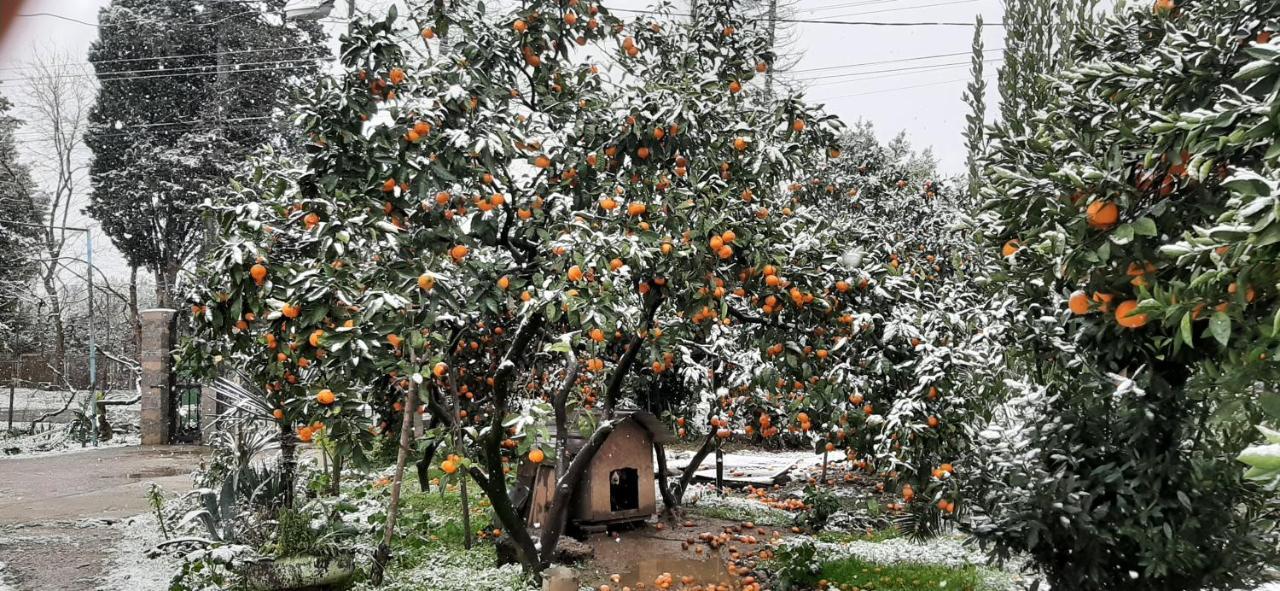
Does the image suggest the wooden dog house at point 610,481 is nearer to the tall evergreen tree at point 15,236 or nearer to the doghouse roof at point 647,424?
the doghouse roof at point 647,424

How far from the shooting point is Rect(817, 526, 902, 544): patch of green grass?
615 centimetres

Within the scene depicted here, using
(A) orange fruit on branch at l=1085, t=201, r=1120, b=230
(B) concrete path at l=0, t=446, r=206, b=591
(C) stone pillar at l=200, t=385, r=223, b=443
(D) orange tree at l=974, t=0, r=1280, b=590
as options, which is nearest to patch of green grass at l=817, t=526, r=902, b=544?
(D) orange tree at l=974, t=0, r=1280, b=590

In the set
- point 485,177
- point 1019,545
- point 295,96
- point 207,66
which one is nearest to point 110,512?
point 295,96

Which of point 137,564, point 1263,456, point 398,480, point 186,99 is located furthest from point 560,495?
point 186,99

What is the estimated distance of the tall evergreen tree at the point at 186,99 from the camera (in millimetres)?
15633

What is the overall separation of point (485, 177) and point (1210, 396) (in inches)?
120

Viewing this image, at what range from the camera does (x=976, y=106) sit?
369cm

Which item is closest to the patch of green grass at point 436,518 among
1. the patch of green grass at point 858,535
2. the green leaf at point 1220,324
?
the patch of green grass at point 858,535

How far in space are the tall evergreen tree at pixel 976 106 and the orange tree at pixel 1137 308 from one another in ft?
1.00

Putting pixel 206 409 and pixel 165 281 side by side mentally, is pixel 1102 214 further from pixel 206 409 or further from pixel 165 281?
pixel 165 281

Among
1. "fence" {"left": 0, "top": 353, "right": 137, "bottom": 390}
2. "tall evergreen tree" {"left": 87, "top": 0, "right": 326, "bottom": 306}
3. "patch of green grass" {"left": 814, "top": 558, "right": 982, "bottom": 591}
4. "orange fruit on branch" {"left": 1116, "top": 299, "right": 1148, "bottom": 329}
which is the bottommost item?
"patch of green grass" {"left": 814, "top": 558, "right": 982, "bottom": 591}

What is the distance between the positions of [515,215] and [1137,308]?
3101 millimetres

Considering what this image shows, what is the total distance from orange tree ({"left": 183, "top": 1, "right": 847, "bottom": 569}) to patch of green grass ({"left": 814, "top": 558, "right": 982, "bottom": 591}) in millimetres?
1547

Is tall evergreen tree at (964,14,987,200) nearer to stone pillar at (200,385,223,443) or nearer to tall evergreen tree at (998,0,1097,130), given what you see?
tall evergreen tree at (998,0,1097,130)
